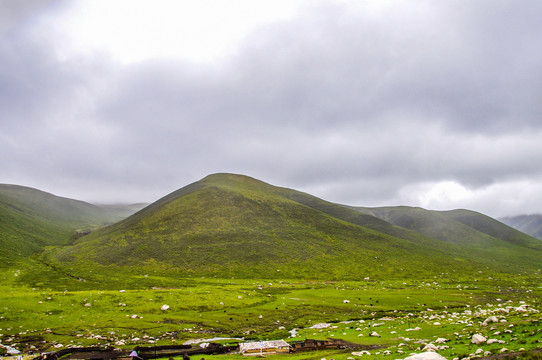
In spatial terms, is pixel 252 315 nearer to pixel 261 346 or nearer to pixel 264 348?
pixel 261 346

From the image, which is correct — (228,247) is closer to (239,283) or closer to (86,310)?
(239,283)

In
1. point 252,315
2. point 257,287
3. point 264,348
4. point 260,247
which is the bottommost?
point 257,287

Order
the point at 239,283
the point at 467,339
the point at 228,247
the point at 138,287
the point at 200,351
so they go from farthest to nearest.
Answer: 1. the point at 228,247
2. the point at 239,283
3. the point at 138,287
4. the point at 200,351
5. the point at 467,339

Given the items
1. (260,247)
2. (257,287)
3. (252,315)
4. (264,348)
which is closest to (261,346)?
(264,348)

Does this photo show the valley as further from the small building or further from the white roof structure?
the white roof structure

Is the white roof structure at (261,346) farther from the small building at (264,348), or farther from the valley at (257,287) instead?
the valley at (257,287)

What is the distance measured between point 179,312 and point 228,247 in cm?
8062

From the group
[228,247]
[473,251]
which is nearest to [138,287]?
[228,247]

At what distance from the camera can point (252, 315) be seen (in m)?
56.6

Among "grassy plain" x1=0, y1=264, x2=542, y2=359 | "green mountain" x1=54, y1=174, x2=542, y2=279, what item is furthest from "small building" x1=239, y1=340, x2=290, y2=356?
"green mountain" x1=54, y1=174, x2=542, y2=279

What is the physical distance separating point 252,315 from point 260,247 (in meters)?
82.7

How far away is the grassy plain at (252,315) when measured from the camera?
3294 cm

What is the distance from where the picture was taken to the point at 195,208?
17975 centimetres

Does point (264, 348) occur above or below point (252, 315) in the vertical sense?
above
